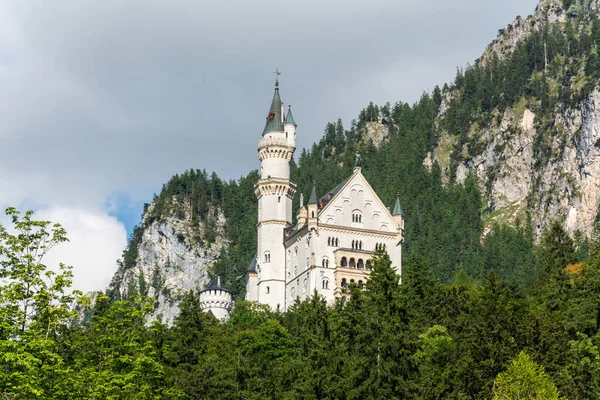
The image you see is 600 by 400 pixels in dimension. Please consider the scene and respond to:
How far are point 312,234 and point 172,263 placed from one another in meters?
87.0

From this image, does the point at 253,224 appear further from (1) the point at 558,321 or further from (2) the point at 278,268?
(1) the point at 558,321

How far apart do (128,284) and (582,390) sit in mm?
141076

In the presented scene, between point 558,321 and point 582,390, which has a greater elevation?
point 558,321

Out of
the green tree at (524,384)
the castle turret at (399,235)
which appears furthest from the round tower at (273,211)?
the green tree at (524,384)

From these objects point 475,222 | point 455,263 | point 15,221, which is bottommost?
point 15,221

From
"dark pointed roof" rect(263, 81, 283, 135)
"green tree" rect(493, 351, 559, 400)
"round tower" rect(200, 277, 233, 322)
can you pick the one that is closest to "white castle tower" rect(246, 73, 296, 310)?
"dark pointed roof" rect(263, 81, 283, 135)

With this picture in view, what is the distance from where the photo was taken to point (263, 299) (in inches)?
4530

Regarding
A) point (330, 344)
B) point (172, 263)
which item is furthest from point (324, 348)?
point (172, 263)

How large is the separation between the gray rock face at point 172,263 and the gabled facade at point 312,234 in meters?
69.8

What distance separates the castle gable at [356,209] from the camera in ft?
369

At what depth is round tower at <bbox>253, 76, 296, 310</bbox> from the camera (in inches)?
4542

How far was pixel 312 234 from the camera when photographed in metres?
111

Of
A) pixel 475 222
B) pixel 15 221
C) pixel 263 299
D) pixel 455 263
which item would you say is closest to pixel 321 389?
pixel 15 221

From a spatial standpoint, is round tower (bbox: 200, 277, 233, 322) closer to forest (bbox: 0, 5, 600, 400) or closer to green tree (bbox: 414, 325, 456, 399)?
forest (bbox: 0, 5, 600, 400)
